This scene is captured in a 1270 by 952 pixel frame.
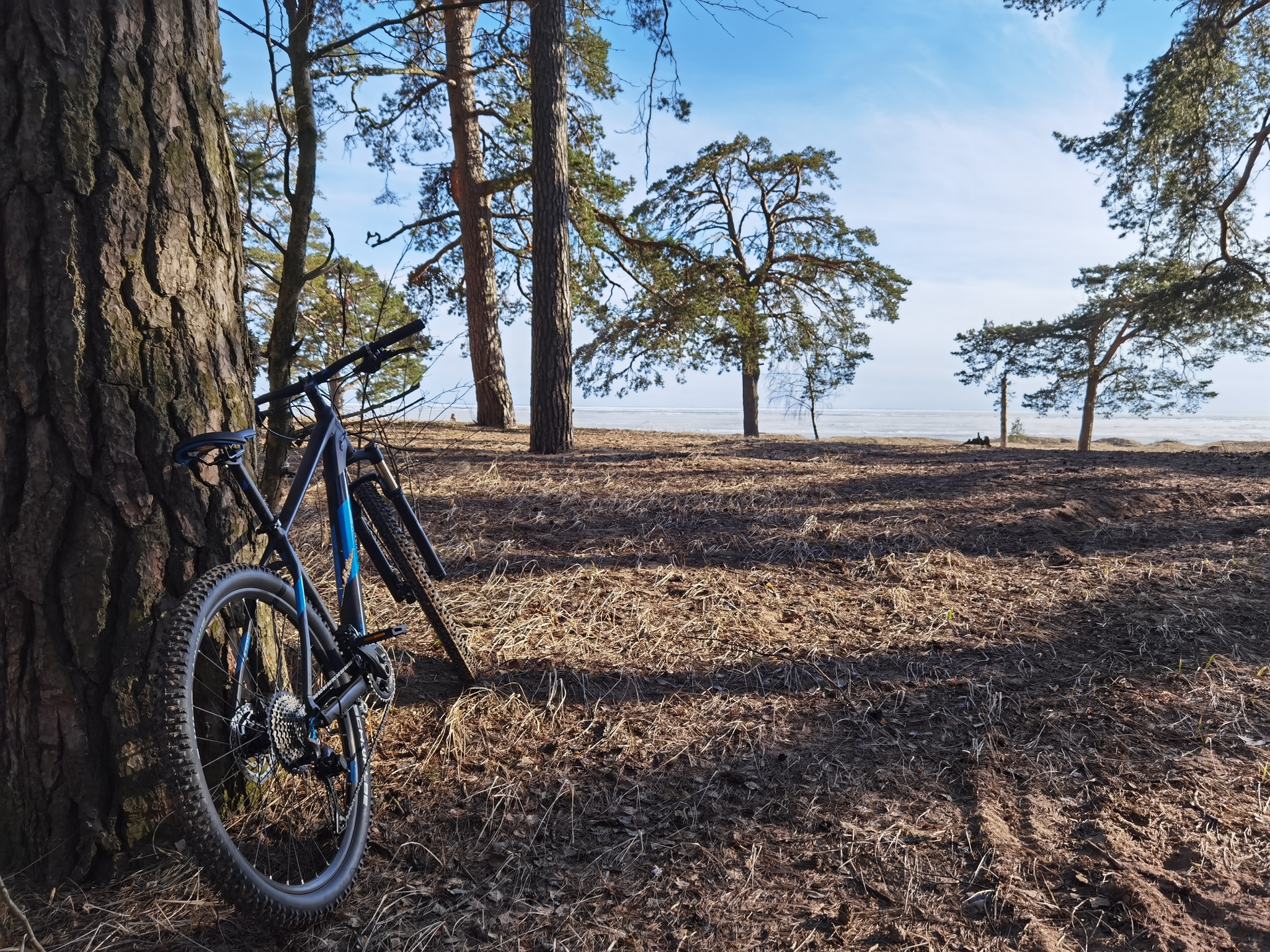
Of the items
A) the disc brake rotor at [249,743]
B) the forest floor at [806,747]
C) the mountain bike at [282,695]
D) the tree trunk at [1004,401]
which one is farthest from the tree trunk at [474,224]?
the tree trunk at [1004,401]

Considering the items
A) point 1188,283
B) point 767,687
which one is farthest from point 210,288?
point 1188,283

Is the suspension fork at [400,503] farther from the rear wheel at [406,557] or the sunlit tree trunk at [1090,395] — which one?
the sunlit tree trunk at [1090,395]

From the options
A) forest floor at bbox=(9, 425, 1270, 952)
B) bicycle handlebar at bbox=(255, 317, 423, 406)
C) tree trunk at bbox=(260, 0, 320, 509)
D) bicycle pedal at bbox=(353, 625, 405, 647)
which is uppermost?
tree trunk at bbox=(260, 0, 320, 509)

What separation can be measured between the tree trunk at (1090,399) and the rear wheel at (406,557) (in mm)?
23149

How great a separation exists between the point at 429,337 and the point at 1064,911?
9.68ft

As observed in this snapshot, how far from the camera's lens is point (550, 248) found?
23.5ft

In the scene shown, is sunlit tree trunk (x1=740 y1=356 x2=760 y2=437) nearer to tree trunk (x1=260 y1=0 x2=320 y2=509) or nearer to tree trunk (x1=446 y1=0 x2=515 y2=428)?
tree trunk (x1=446 y1=0 x2=515 y2=428)

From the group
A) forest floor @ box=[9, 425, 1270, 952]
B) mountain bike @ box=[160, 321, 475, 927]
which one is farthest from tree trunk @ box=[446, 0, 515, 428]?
mountain bike @ box=[160, 321, 475, 927]

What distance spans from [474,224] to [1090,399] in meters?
20.0

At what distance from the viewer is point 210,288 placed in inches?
Answer: 83.2

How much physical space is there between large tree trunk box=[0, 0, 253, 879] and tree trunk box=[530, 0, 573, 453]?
16.7ft

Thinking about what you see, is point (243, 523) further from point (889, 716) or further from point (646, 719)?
point (889, 716)

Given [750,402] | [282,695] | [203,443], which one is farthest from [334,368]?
[750,402]

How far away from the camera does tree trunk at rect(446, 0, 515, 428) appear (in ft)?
30.9
